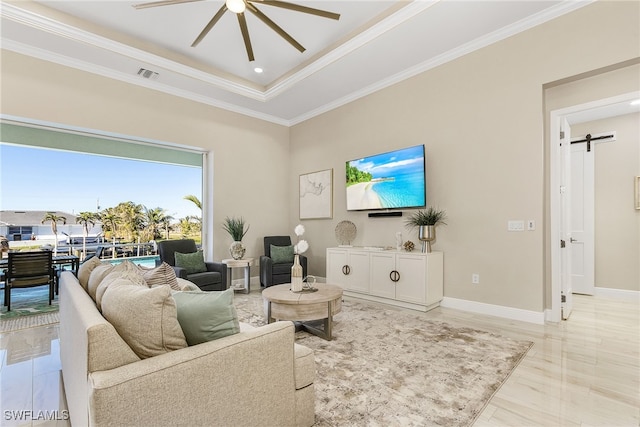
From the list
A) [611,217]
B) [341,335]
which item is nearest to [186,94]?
[341,335]

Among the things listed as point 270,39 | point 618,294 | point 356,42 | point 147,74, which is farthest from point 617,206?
point 147,74

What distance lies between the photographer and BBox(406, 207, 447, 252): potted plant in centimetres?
399

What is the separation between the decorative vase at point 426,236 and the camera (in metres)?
3.98

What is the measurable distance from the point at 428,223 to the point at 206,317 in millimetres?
3328

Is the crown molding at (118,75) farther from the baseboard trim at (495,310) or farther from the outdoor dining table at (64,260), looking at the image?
the baseboard trim at (495,310)

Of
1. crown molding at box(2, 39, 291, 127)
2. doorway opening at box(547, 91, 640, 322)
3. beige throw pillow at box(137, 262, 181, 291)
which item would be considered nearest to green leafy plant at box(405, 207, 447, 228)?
Result: doorway opening at box(547, 91, 640, 322)

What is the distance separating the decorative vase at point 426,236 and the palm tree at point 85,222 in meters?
4.90

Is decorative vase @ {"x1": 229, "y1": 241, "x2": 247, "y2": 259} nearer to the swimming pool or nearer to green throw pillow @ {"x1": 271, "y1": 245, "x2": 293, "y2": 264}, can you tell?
green throw pillow @ {"x1": 271, "y1": 245, "x2": 293, "y2": 264}

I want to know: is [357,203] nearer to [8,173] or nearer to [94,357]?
[94,357]

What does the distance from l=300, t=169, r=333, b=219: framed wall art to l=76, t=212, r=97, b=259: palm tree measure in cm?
349

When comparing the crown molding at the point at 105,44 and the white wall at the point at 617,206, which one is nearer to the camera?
the crown molding at the point at 105,44

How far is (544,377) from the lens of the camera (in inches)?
86.0

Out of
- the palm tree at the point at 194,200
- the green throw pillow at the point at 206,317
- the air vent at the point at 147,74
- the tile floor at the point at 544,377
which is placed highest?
the air vent at the point at 147,74

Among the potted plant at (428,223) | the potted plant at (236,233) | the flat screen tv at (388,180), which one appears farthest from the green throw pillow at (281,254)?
the potted plant at (428,223)
